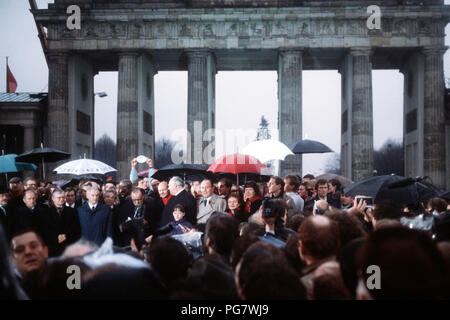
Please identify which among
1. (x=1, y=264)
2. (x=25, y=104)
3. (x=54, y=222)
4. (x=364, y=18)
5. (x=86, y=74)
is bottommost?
(x=54, y=222)

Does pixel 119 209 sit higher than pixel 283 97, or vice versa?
pixel 283 97

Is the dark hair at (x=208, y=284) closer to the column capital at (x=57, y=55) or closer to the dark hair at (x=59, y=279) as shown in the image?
the dark hair at (x=59, y=279)

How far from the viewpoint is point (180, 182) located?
10672mm

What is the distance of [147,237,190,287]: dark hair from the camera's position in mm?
4023

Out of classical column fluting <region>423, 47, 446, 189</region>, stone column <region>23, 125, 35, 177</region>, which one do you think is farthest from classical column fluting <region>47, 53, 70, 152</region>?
classical column fluting <region>423, 47, 446, 189</region>

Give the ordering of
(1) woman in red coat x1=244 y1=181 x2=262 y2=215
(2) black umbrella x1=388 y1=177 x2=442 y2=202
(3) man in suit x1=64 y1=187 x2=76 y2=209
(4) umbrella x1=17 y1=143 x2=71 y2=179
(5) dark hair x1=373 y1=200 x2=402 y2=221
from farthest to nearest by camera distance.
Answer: (4) umbrella x1=17 y1=143 x2=71 y2=179 → (3) man in suit x1=64 y1=187 x2=76 y2=209 → (1) woman in red coat x1=244 y1=181 x2=262 y2=215 → (2) black umbrella x1=388 y1=177 x2=442 y2=202 → (5) dark hair x1=373 y1=200 x2=402 y2=221

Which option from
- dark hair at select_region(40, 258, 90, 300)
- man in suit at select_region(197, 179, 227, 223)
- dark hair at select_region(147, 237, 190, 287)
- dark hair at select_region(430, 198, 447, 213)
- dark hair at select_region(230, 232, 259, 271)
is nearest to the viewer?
dark hair at select_region(40, 258, 90, 300)

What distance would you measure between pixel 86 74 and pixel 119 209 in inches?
1379

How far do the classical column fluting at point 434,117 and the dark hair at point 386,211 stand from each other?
33.3 meters

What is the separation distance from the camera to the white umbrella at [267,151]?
45.7ft

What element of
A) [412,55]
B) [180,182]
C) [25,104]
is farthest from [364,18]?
[180,182]

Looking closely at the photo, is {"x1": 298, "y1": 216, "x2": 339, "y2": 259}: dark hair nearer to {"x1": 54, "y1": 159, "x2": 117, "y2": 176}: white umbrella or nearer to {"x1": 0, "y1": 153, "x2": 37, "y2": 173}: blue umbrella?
{"x1": 0, "y1": 153, "x2": 37, "y2": 173}: blue umbrella

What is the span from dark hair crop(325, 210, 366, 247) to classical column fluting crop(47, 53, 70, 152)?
118 ft
